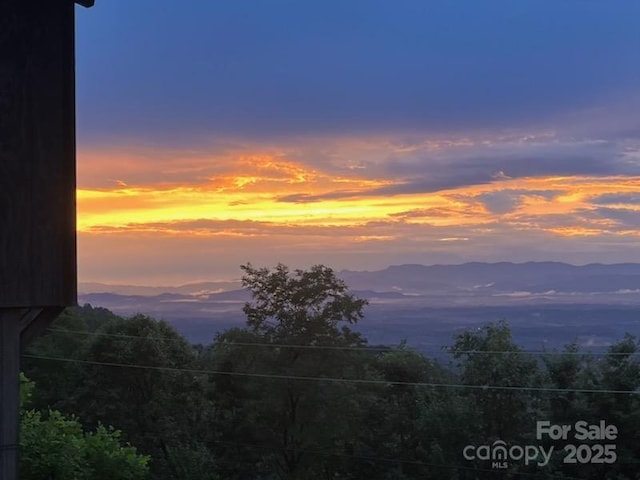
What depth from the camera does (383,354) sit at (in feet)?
63.5

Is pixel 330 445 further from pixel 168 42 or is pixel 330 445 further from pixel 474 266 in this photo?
pixel 168 42

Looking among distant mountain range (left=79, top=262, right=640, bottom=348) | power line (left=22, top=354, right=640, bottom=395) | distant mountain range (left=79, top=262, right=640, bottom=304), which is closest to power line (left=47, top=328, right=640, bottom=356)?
distant mountain range (left=79, top=262, right=640, bottom=348)

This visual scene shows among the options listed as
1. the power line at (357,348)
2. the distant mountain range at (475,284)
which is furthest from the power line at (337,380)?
the distant mountain range at (475,284)

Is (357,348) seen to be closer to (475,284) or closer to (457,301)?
(457,301)

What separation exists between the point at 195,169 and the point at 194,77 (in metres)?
2.26

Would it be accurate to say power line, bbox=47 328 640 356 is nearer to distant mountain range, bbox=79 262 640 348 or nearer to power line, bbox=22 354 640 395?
distant mountain range, bbox=79 262 640 348

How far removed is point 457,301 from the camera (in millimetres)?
23578

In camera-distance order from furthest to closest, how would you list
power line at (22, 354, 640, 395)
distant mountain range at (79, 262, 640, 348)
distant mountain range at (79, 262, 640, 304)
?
distant mountain range at (79, 262, 640, 304)
distant mountain range at (79, 262, 640, 348)
power line at (22, 354, 640, 395)

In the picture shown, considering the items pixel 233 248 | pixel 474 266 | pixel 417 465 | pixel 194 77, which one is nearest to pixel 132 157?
pixel 194 77

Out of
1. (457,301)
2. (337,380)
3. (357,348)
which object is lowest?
(337,380)

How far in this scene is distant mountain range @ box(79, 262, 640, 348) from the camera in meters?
18.5

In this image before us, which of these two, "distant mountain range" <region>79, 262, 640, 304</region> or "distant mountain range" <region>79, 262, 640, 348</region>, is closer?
"distant mountain range" <region>79, 262, 640, 348</region>

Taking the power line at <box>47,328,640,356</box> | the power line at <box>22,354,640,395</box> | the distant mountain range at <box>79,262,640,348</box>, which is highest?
the distant mountain range at <box>79,262,640,348</box>

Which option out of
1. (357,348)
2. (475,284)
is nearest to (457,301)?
(475,284)
